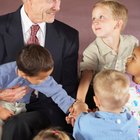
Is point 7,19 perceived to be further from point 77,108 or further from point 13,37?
point 77,108

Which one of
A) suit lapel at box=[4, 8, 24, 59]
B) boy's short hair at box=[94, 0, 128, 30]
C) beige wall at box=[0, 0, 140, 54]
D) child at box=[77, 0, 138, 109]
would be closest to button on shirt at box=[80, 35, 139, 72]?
child at box=[77, 0, 138, 109]

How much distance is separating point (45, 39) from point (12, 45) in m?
0.17

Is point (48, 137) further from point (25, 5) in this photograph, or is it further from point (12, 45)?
point (25, 5)

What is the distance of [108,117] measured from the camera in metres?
1.57

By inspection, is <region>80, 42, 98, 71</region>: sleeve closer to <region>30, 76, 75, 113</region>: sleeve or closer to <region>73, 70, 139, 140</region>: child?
<region>30, 76, 75, 113</region>: sleeve

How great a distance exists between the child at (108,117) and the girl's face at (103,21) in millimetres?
448

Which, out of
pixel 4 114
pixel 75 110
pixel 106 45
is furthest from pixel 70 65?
pixel 4 114

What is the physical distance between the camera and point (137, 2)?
3252mm

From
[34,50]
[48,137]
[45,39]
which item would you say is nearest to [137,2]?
[45,39]

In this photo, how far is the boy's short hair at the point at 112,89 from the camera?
62.2 inches

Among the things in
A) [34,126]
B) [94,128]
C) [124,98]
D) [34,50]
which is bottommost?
[34,126]

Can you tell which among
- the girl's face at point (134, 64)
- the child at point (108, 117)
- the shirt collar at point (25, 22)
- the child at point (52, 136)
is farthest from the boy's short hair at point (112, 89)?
the shirt collar at point (25, 22)

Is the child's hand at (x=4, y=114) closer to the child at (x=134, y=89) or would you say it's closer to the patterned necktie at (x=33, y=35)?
the patterned necktie at (x=33, y=35)

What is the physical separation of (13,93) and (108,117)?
0.51 meters
